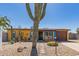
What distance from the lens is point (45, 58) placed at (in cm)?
615

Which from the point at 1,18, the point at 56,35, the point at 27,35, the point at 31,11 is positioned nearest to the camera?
the point at 31,11

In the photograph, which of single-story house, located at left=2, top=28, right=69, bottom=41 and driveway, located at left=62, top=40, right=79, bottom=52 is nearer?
driveway, located at left=62, top=40, right=79, bottom=52

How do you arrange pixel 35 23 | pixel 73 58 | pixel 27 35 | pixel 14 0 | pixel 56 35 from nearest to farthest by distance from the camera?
pixel 14 0 < pixel 73 58 < pixel 35 23 < pixel 27 35 < pixel 56 35

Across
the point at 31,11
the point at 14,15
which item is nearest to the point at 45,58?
the point at 31,11

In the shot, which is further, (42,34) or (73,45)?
(42,34)

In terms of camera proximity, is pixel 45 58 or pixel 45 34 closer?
pixel 45 58

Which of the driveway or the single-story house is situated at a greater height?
the single-story house

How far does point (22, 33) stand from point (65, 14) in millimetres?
7179

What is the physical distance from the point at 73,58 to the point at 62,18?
6661mm

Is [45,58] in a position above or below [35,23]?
below

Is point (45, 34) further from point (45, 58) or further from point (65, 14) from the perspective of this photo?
point (45, 58)

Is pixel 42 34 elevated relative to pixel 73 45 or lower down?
elevated

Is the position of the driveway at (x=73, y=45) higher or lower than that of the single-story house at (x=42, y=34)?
lower

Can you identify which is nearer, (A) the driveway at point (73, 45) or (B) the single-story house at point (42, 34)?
(A) the driveway at point (73, 45)
